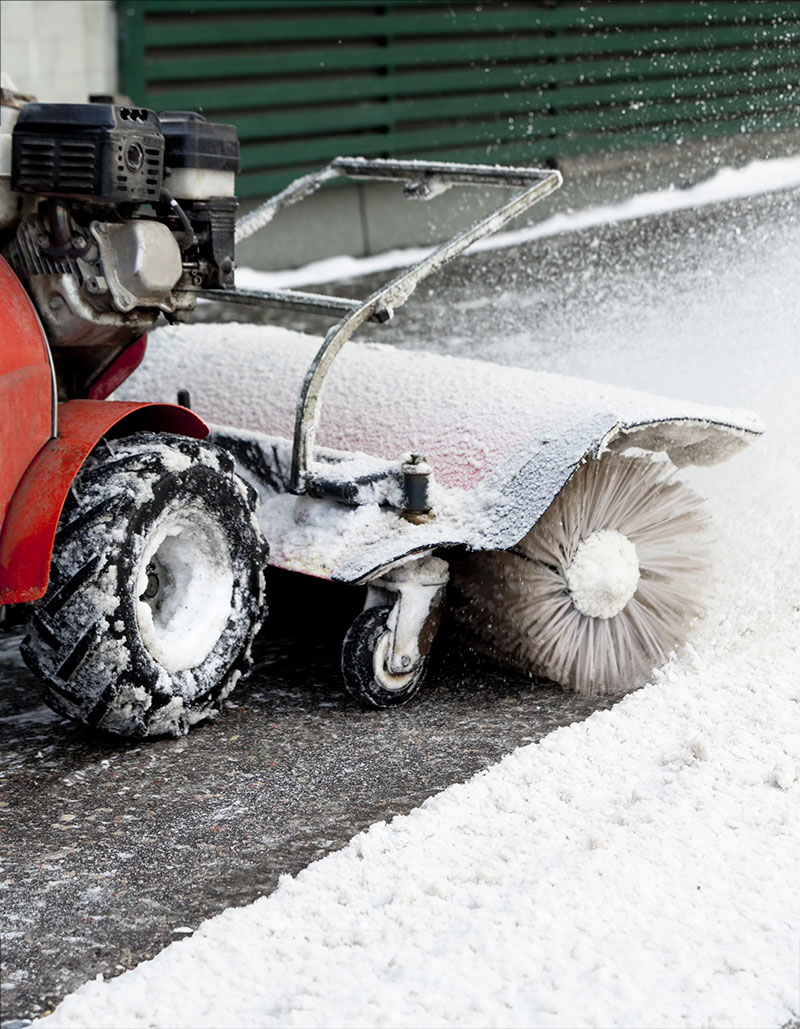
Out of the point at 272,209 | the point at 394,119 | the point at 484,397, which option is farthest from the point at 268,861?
the point at 394,119

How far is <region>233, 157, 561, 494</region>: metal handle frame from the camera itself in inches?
137

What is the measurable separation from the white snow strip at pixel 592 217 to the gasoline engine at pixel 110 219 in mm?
Result: 4646

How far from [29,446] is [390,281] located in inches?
55.8

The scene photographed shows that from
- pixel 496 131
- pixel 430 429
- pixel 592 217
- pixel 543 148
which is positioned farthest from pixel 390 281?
pixel 543 148

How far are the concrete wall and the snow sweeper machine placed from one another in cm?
A: 403

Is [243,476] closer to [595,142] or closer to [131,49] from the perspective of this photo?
[131,49]

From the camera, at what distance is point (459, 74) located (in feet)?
33.6

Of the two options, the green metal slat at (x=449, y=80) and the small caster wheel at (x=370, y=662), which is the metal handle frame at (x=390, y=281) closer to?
the small caster wheel at (x=370, y=662)

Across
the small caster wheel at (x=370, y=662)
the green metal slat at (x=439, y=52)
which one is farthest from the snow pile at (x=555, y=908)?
the green metal slat at (x=439, y=52)

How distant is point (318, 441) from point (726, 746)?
4.25 feet

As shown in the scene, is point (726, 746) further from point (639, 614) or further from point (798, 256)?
point (798, 256)

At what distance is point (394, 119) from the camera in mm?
9820

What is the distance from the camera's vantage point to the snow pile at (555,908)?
7.32 feet

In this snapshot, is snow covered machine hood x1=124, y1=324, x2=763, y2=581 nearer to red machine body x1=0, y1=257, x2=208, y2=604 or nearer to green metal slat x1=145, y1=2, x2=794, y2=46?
red machine body x1=0, y1=257, x2=208, y2=604
